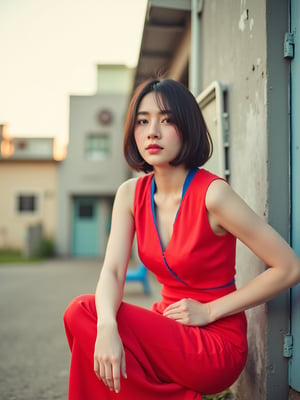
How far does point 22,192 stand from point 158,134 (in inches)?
651

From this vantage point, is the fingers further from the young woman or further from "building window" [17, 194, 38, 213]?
"building window" [17, 194, 38, 213]

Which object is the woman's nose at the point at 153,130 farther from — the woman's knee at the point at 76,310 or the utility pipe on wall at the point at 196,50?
the utility pipe on wall at the point at 196,50

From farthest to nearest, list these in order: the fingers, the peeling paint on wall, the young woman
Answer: the peeling paint on wall → the young woman → the fingers

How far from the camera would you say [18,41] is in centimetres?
600

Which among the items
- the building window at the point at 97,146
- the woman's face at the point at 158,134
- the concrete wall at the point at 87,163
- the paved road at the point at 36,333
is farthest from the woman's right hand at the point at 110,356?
the building window at the point at 97,146

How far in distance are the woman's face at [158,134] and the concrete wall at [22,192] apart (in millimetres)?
15907

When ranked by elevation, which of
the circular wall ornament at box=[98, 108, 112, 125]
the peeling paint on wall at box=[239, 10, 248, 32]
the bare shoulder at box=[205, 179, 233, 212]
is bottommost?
the bare shoulder at box=[205, 179, 233, 212]

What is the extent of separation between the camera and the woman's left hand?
4.97 ft

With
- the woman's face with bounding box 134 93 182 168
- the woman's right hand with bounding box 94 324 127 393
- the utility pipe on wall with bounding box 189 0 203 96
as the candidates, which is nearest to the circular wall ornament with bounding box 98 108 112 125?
the utility pipe on wall with bounding box 189 0 203 96

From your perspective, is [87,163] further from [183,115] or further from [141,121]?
[183,115]

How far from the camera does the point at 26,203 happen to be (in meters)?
17.2

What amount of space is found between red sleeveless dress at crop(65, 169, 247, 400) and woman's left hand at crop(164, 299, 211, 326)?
1.1 inches

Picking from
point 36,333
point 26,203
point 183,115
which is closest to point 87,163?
point 26,203

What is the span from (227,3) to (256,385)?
2235 millimetres
